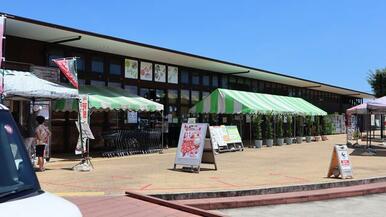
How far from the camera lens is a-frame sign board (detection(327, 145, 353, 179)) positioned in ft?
41.6

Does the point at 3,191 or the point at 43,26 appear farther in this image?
the point at 43,26

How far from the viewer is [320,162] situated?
680 inches

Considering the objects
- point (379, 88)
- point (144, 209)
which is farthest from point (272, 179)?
point (379, 88)

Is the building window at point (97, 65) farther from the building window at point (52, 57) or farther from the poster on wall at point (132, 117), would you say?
the poster on wall at point (132, 117)

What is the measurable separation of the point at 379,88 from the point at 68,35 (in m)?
40.3

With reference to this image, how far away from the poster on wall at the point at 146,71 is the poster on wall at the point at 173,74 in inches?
61.7

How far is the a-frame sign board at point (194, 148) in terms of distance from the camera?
45.2 feet

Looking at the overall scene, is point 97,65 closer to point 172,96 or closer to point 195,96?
point 172,96

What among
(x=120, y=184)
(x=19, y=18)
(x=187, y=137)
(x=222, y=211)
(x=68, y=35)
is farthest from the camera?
(x=68, y=35)

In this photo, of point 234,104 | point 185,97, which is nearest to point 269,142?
point 234,104

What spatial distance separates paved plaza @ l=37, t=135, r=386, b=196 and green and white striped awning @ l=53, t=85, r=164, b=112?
6.51 ft

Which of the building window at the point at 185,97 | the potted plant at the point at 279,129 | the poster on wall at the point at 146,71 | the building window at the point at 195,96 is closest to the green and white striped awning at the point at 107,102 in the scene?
the poster on wall at the point at 146,71

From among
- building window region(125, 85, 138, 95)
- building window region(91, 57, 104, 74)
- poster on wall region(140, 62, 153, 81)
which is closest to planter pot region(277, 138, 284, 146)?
poster on wall region(140, 62, 153, 81)

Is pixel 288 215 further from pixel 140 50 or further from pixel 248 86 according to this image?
pixel 248 86
